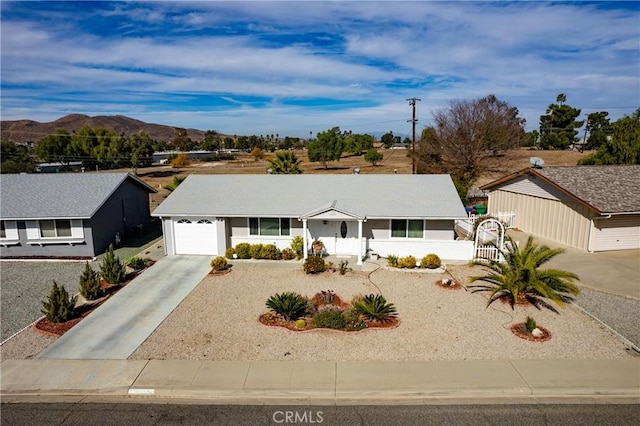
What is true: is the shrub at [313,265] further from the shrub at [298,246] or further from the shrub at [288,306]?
the shrub at [288,306]

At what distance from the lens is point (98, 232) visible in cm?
2144

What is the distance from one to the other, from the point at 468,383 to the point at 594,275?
36.8ft

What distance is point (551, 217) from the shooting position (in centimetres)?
2341

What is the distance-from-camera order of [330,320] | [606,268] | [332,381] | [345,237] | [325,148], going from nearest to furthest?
[332,381] → [330,320] → [606,268] → [345,237] → [325,148]

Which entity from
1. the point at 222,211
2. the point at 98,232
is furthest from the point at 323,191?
the point at 98,232

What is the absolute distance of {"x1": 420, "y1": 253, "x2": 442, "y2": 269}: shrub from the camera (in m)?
18.5

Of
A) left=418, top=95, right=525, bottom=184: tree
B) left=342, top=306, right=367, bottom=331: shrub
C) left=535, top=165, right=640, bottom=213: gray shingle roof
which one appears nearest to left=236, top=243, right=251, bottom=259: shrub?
left=342, top=306, right=367, bottom=331: shrub

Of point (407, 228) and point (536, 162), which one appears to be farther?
point (536, 162)

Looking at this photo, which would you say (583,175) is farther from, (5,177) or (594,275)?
(5,177)

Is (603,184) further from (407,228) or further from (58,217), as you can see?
(58,217)

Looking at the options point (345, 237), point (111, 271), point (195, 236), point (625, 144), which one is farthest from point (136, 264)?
point (625, 144)

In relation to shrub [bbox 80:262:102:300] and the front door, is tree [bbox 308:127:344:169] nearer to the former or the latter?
the front door

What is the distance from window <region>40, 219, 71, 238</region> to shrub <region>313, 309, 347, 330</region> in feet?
48.8

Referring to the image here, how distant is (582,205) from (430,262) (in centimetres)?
900
